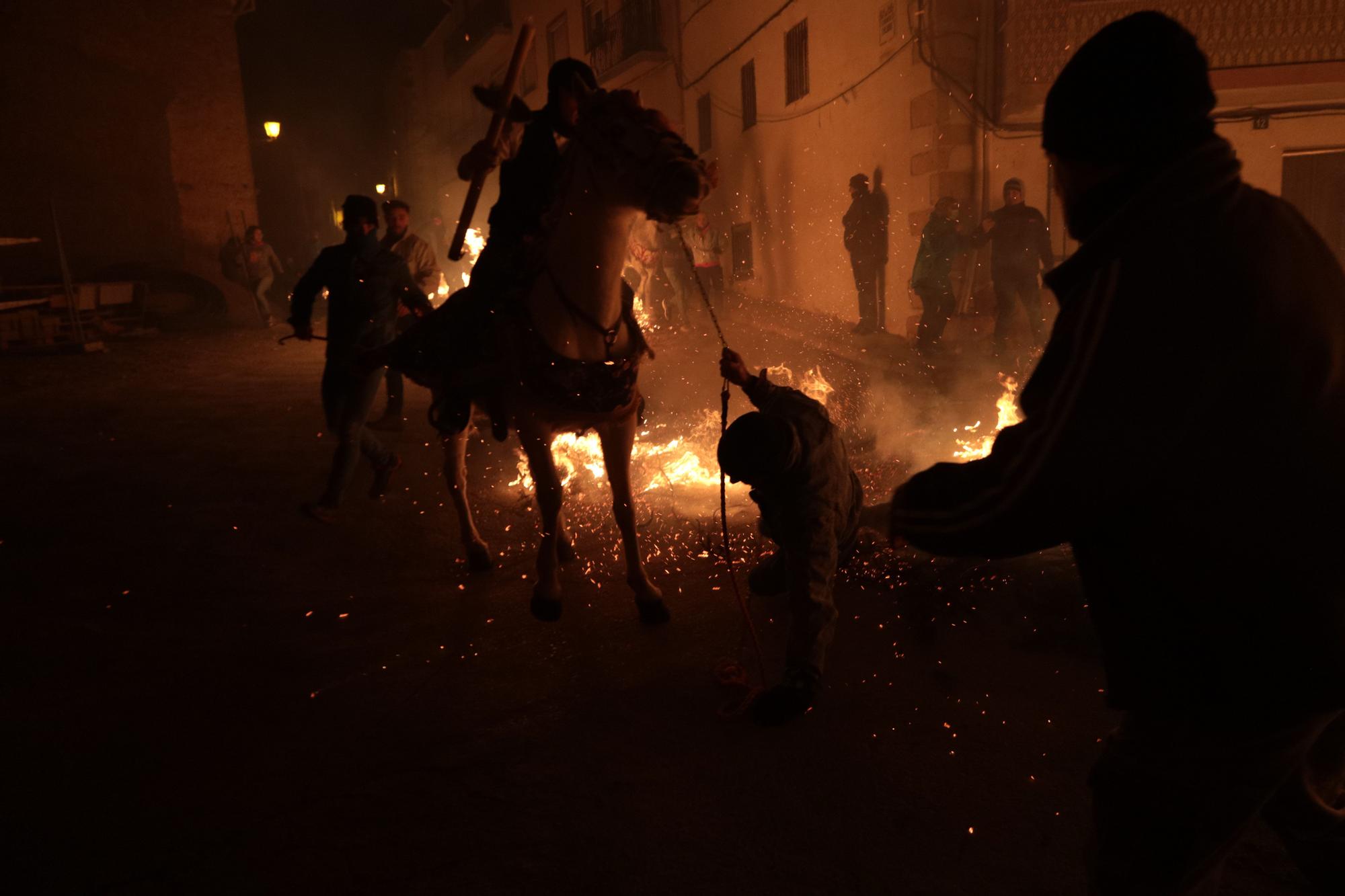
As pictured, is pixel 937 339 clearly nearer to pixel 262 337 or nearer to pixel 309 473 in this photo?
pixel 309 473

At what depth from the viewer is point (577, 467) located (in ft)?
22.3

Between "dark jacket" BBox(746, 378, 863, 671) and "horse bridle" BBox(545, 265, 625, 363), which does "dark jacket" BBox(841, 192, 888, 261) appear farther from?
"dark jacket" BBox(746, 378, 863, 671)

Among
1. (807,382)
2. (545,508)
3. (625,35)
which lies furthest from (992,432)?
(625,35)

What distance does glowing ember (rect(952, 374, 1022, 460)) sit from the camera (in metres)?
6.13

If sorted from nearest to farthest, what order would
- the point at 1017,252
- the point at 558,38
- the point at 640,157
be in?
the point at 640,157, the point at 1017,252, the point at 558,38

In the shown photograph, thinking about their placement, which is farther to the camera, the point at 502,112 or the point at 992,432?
the point at 992,432

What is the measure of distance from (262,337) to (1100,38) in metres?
18.6

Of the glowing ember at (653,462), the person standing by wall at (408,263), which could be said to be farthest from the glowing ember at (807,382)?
the person standing by wall at (408,263)

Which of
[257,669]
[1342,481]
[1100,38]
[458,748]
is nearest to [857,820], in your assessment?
[458,748]

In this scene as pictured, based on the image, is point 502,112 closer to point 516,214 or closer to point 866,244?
point 516,214

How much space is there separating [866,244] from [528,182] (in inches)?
410

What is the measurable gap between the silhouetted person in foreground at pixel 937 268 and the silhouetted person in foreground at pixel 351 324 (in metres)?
7.37

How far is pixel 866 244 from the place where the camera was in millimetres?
13695

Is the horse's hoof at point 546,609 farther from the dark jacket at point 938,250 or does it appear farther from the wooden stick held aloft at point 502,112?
the dark jacket at point 938,250
